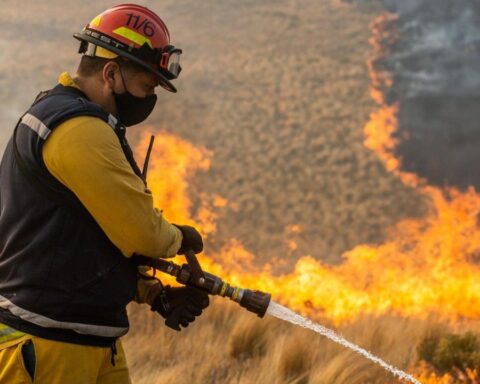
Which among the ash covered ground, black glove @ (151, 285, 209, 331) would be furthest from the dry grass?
the ash covered ground

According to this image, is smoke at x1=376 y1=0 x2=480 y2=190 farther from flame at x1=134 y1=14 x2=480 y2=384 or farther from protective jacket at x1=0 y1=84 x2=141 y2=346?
protective jacket at x1=0 y1=84 x2=141 y2=346

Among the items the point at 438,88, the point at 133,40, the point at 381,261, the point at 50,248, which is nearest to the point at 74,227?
the point at 50,248

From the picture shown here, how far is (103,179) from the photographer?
88.4 inches

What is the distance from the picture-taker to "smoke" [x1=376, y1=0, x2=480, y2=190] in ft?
57.1

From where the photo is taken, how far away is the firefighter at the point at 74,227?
227 cm

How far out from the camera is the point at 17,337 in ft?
7.95

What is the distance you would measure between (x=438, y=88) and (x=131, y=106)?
61.1 ft

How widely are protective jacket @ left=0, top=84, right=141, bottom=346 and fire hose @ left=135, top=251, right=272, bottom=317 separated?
30 centimetres

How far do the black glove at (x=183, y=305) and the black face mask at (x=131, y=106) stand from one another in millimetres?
757

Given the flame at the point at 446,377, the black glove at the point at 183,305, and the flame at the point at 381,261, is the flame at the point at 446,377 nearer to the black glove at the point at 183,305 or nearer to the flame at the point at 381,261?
the flame at the point at 381,261

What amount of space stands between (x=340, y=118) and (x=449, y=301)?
45.8 ft

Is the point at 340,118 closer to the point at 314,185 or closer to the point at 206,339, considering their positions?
the point at 314,185

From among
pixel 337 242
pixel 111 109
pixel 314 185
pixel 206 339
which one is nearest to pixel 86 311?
pixel 111 109

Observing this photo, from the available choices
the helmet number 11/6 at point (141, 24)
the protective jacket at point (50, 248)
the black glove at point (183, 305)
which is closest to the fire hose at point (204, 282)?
the black glove at point (183, 305)
